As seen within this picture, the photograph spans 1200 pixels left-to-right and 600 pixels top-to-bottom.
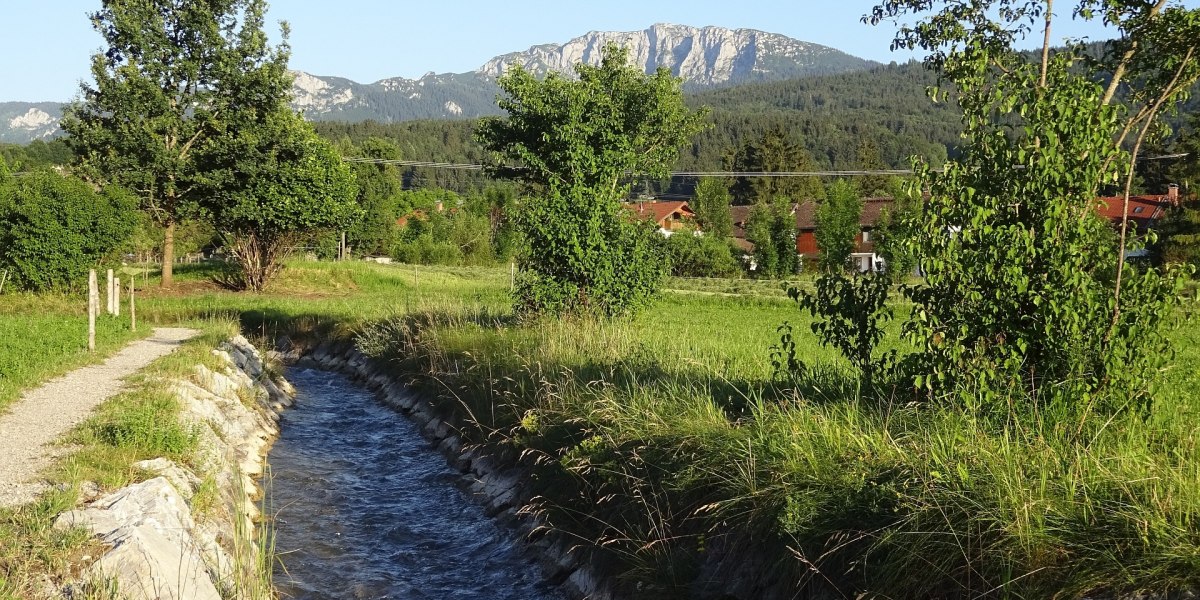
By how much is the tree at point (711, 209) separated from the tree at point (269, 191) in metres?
40.5

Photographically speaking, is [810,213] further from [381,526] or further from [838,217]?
[381,526]

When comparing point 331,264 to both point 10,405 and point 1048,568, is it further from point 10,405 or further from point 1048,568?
point 1048,568

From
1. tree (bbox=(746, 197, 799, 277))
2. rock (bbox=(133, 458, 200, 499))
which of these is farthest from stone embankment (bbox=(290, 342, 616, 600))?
tree (bbox=(746, 197, 799, 277))

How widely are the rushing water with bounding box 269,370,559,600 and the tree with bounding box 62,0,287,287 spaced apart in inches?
847

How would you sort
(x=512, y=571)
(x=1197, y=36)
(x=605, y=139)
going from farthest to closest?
(x=605, y=139) → (x=512, y=571) → (x=1197, y=36)

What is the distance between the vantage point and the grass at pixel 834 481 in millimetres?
4957

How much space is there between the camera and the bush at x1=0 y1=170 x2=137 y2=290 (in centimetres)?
2686

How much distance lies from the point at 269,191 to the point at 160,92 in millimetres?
4684

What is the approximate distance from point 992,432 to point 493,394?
7170mm

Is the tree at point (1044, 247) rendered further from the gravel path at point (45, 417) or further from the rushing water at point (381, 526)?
the gravel path at point (45, 417)

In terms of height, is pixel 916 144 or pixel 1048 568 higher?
pixel 916 144

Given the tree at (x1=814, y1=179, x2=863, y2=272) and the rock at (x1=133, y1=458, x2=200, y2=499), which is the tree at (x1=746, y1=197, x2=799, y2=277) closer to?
the tree at (x1=814, y1=179, x2=863, y2=272)

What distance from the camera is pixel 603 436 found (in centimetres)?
881

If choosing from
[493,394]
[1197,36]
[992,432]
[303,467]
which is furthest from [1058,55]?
[303,467]
